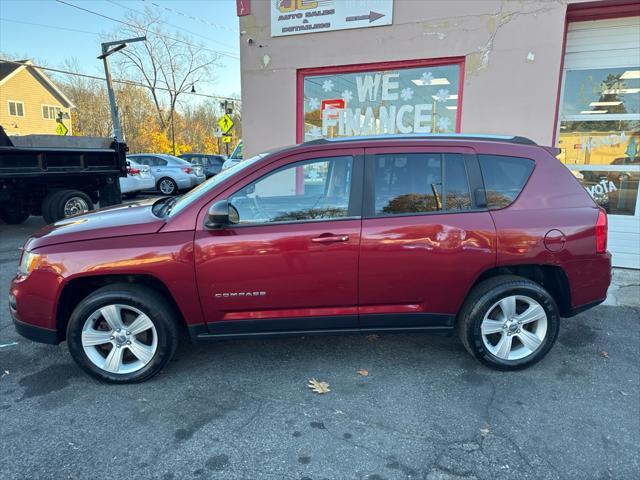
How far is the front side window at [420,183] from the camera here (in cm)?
314

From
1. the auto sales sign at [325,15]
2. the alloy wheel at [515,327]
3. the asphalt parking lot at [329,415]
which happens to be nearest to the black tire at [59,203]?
the auto sales sign at [325,15]

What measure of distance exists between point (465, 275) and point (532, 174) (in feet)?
3.08

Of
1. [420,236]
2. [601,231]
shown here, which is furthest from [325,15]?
[601,231]

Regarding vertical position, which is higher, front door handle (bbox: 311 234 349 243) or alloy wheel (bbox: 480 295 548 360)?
front door handle (bbox: 311 234 349 243)

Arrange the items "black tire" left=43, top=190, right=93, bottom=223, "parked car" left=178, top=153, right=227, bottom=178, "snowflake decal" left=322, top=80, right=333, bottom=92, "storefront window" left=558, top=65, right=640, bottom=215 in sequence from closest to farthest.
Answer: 1. "storefront window" left=558, top=65, right=640, bottom=215
2. "snowflake decal" left=322, top=80, right=333, bottom=92
3. "black tire" left=43, top=190, right=93, bottom=223
4. "parked car" left=178, top=153, right=227, bottom=178

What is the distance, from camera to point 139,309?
3.02 metres

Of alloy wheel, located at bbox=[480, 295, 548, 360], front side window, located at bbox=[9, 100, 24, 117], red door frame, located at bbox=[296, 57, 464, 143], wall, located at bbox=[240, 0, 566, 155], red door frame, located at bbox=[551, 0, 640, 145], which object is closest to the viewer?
alloy wheel, located at bbox=[480, 295, 548, 360]

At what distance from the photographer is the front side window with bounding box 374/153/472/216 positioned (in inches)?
124

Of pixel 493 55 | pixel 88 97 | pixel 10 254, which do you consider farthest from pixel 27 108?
pixel 493 55

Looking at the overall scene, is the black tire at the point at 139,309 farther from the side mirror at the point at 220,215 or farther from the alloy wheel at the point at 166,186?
the alloy wheel at the point at 166,186

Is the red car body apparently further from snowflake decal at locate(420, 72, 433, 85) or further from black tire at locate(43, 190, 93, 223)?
black tire at locate(43, 190, 93, 223)

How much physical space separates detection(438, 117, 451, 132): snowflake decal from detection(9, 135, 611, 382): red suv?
3242mm

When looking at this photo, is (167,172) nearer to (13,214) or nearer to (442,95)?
(13,214)

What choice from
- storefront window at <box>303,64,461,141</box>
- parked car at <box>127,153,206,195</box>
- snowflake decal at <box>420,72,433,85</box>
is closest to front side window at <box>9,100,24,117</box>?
parked car at <box>127,153,206,195</box>
